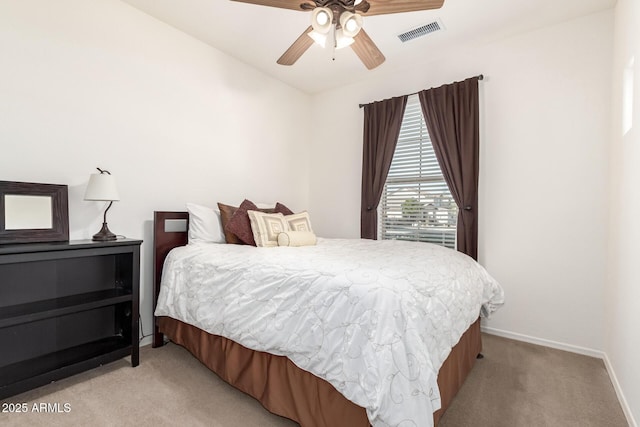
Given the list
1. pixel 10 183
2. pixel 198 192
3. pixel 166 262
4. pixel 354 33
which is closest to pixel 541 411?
pixel 354 33

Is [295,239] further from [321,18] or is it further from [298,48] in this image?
[321,18]

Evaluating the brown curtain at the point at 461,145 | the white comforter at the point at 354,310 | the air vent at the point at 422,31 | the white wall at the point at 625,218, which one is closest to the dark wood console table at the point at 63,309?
the white comforter at the point at 354,310

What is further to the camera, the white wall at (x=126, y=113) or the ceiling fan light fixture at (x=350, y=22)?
the white wall at (x=126, y=113)

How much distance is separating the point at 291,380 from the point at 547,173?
8.66 ft

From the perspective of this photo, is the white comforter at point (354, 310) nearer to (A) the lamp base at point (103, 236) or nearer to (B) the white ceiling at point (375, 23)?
(A) the lamp base at point (103, 236)

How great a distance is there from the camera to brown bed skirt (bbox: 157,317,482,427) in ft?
4.39

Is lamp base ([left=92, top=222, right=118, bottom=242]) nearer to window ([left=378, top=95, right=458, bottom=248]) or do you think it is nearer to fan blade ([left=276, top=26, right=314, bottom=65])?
fan blade ([left=276, top=26, right=314, bottom=65])

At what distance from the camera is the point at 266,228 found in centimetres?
256

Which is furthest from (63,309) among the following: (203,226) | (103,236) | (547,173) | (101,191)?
(547,173)

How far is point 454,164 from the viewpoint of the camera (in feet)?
9.90

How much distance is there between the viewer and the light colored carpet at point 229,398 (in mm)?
1598

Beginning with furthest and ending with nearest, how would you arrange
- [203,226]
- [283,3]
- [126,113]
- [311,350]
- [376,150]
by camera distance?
[376,150] → [203,226] → [126,113] → [283,3] → [311,350]

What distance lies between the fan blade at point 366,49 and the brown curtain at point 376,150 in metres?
1.07

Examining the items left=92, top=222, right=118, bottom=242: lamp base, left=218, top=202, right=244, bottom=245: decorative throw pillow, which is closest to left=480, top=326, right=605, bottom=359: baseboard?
left=218, top=202, right=244, bottom=245: decorative throw pillow
